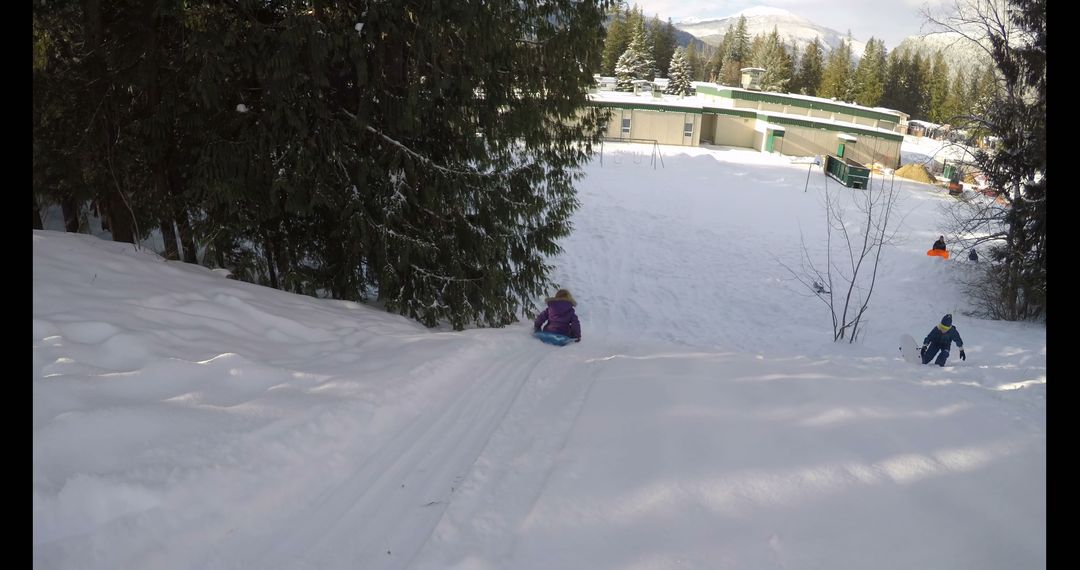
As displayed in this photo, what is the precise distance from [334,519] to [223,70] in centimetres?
604

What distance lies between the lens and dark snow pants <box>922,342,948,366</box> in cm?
1105

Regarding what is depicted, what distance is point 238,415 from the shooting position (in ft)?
14.5

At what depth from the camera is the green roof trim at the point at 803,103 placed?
4706 centimetres

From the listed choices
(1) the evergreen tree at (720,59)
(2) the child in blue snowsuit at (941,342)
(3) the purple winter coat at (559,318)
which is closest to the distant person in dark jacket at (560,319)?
(3) the purple winter coat at (559,318)

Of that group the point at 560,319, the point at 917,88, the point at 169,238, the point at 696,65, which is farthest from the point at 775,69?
the point at 169,238

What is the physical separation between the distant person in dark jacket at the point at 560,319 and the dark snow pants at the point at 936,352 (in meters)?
6.78

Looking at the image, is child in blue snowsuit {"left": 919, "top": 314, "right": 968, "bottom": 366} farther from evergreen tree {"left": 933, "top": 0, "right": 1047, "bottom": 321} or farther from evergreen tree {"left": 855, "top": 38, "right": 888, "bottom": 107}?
evergreen tree {"left": 855, "top": 38, "right": 888, "bottom": 107}

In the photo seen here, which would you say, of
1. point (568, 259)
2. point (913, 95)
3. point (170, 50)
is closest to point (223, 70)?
point (170, 50)

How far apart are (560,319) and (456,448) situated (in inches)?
185

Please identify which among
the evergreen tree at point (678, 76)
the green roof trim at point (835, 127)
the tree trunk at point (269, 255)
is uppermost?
the evergreen tree at point (678, 76)

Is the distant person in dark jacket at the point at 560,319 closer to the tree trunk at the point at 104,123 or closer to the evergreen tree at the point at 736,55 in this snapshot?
the tree trunk at the point at 104,123

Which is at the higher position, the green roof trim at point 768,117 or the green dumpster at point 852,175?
the green roof trim at point 768,117

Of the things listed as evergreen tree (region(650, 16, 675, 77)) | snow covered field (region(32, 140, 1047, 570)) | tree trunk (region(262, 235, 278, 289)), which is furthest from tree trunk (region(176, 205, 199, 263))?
evergreen tree (region(650, 16, 675, 77))

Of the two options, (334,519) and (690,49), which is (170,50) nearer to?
(334,519)
